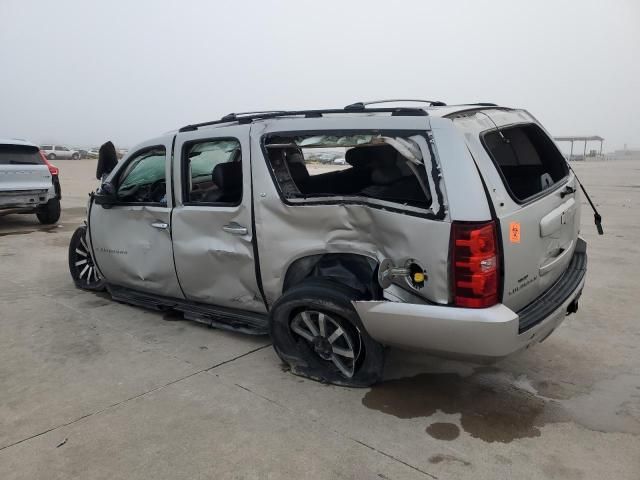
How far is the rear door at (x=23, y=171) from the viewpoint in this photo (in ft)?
28.2

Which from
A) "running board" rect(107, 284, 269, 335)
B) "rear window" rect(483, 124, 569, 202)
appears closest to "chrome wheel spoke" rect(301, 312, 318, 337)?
"running board" rect(107, 284, 269, 335)

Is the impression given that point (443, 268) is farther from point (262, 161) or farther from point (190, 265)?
point (190, 265)

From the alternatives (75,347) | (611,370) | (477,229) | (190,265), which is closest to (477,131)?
(477,229)

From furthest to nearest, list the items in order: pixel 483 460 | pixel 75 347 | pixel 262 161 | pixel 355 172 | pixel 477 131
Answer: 1. pixel 355 172
2. pixel 75 347
3. pixel 262 161
4. pixel 477 131
5. pixel 483 460

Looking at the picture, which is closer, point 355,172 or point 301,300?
point 301,300

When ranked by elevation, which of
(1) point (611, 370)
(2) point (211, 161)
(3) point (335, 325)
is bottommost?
(1) point (611, 370)

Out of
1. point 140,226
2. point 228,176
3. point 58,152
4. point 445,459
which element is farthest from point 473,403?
point 58,152

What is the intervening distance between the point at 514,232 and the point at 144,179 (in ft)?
10.6

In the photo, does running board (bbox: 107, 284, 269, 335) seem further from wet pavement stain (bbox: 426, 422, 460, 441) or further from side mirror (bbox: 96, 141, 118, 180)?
side mirror (bbox: 96, 141, 118, 180)

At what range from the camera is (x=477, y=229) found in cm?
253

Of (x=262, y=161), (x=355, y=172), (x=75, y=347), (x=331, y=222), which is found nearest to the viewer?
A: (x=331, y=222)

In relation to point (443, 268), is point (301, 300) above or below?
below

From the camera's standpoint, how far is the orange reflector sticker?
8.66 ft

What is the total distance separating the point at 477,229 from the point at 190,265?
2.26 m
